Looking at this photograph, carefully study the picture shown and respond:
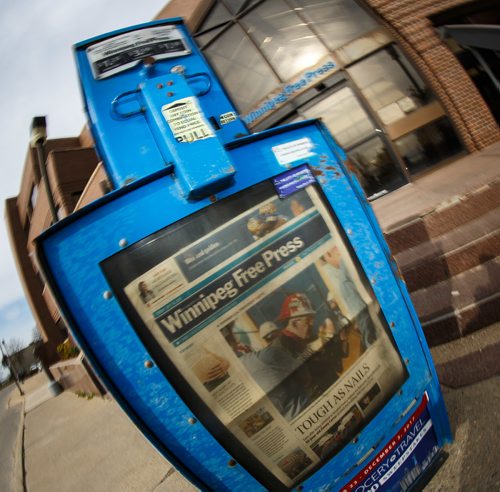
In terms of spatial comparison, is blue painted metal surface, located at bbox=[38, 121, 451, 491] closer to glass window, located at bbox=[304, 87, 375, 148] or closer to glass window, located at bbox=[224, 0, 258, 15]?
glass window, located at bbox=[304, 87, 375, 148]

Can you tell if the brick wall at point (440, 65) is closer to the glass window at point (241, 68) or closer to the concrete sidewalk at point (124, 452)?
the glass window at point (241, 68)

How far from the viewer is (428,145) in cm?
638

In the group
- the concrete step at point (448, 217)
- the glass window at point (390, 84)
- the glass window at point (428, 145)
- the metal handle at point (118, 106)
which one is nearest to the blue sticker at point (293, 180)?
the metal handle at point (118, 106)

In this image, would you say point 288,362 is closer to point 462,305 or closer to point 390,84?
point 462,305

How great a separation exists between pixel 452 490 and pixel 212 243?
2112 millimetres

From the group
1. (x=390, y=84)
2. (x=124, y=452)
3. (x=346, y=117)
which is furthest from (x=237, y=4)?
(x=124, y=452)

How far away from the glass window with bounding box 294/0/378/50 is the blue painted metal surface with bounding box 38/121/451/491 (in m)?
7.09

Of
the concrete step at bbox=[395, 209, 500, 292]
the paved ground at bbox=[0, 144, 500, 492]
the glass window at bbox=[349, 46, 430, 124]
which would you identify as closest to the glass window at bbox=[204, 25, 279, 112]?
the glass window at bbox=[349, 46, 430, 124]

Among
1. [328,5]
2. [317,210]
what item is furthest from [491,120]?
[317,210]

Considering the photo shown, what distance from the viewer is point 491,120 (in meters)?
6.05

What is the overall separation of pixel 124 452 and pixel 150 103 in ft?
15.1

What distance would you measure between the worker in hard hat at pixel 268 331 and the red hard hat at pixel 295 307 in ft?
0.17

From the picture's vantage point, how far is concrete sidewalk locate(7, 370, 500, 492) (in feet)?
5.85

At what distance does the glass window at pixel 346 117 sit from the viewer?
21.6ft
